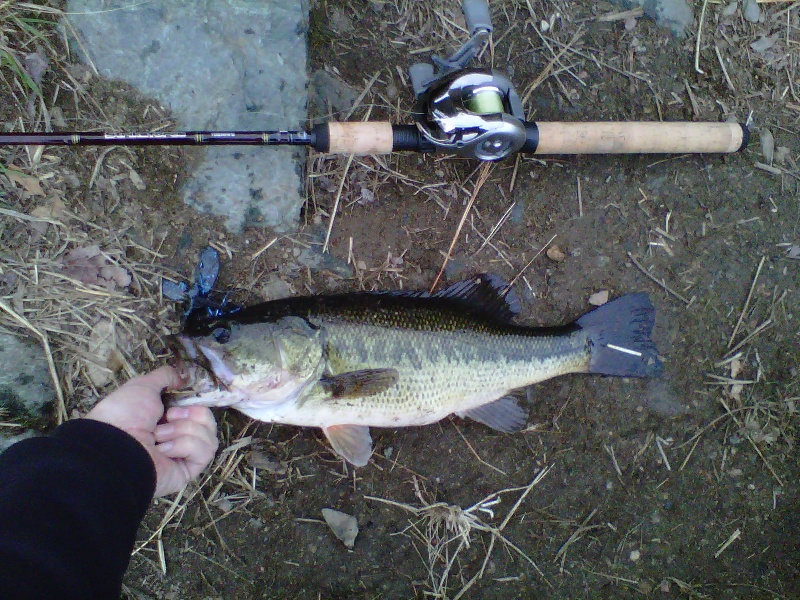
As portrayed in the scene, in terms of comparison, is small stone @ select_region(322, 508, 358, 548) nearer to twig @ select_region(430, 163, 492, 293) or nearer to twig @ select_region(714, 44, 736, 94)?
twig @ select_region(430, 163, 492, 293)

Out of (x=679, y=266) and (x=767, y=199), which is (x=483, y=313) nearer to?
(x=679, y=266)

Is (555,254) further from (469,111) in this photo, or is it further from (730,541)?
(730,541)

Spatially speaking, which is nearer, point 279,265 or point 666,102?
point 279,265

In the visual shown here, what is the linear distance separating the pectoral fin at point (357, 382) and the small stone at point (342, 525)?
0.89 metres

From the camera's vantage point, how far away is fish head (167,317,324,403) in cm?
275

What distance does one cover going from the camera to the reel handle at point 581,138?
9.68 ft

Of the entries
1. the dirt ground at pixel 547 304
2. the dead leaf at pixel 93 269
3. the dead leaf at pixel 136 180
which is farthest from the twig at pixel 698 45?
the dead leaf at pixel 93 269

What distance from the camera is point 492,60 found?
11.7ft

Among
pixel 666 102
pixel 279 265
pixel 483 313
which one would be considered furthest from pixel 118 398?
pixel 666 102

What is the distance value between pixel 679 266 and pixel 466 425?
1789 millimetres

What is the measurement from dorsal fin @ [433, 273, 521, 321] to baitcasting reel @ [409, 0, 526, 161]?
0.75 metres

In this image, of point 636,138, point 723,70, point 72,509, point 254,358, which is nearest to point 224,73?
point 254,358

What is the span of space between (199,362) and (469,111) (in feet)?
6.06

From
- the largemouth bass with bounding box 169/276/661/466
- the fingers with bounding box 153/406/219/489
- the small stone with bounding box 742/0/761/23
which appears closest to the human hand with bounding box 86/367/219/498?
the fingers with bounding box 153/406/219/489
